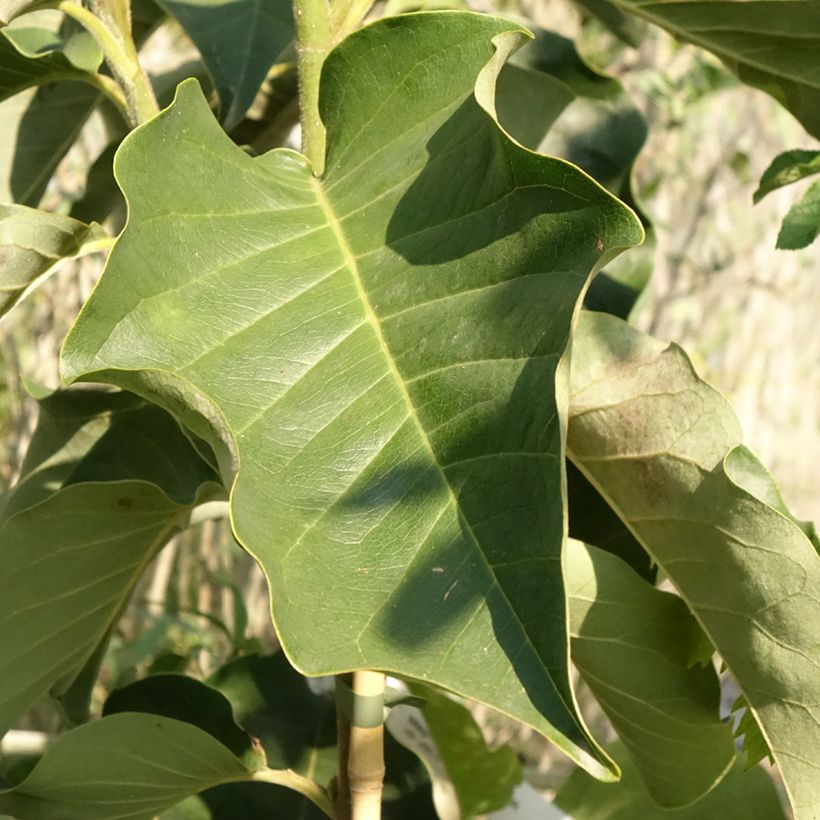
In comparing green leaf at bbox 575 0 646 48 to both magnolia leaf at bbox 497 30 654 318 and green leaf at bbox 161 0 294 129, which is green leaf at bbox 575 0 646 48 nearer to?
magnolia leaf at bbox 497 30 654 318

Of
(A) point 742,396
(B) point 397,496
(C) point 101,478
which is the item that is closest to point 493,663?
(B) point 397,496

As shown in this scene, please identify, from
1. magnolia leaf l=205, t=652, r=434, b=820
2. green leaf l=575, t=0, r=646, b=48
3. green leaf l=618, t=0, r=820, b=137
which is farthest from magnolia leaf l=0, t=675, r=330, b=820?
green leaf l=575, t=0, r=646, b=48

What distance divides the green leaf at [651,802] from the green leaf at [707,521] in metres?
0.29

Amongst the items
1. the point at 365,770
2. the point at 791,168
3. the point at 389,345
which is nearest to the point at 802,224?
the point at 791,168

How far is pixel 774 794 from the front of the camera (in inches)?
34.9

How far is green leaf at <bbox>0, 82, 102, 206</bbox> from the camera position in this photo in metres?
0.95

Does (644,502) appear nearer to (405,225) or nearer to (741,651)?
(741,651)

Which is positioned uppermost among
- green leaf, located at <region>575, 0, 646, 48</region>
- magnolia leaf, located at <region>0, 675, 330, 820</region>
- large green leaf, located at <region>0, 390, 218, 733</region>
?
green leaf, located at <region>575, 0, 646, 48</region>

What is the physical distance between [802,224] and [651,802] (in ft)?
1.57

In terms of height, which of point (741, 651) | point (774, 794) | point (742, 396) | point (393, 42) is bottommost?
point (742, 396)

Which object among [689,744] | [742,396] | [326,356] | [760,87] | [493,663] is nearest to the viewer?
[493,663]

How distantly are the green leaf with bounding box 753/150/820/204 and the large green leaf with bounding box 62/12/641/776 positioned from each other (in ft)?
0.83

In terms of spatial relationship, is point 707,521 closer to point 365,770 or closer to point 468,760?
point 365,770

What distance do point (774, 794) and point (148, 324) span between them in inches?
25.9
